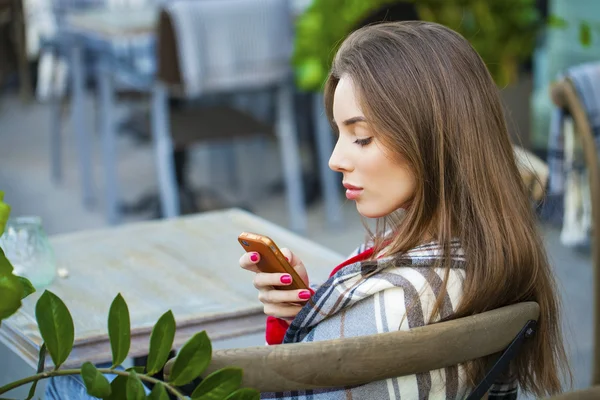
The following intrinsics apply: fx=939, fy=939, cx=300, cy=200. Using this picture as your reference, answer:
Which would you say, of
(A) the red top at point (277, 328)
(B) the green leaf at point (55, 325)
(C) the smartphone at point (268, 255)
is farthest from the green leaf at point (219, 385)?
(A) the red top at point (277, 328)

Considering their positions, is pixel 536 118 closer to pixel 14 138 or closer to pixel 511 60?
pixel 511 60

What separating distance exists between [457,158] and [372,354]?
292 millimetres

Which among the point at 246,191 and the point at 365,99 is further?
the point at 246,191

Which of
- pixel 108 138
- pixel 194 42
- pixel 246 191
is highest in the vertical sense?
pixel 194 42

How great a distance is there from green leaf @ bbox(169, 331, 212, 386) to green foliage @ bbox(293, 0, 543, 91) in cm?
267

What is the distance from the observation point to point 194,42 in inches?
140

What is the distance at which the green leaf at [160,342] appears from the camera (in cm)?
90

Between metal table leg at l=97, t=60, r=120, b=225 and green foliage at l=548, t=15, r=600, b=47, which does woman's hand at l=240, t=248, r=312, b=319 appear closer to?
green foliage at l=548, t=15, r=600, b=47

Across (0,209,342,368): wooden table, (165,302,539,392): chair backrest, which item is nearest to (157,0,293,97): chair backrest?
(0,209,342,368): wooden table

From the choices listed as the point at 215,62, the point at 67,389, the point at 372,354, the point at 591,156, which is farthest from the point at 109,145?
the point at 372,354

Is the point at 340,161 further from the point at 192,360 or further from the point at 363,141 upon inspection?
the point at 192,360

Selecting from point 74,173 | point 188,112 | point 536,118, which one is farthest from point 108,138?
point 536,118

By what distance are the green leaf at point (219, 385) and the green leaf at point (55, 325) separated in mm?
132

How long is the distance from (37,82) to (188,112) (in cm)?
360
